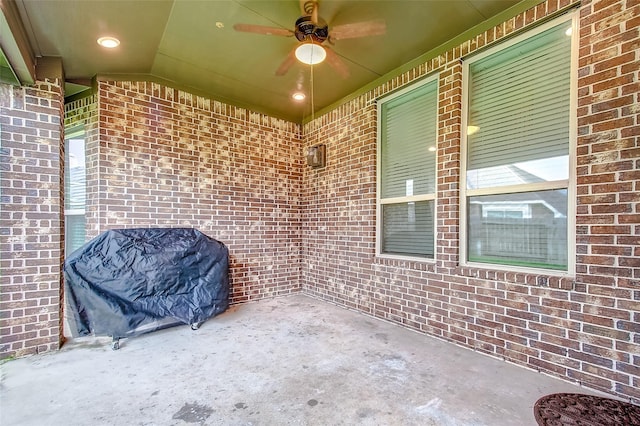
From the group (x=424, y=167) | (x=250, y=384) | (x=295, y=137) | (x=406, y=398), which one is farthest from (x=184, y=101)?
(x=406, y=398)

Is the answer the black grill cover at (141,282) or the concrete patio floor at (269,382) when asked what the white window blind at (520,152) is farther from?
the black grill cover at (141,282)

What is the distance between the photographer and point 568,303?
2250 mm

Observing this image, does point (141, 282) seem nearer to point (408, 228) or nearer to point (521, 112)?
point (408, 228)


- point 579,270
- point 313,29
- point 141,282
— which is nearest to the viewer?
point 579,270

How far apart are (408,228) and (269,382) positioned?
229 cm

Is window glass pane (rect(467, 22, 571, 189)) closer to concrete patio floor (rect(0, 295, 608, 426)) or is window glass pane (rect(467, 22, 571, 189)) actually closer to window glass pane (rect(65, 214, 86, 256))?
concrete patio floor (rect(0, 295, 608, 426))

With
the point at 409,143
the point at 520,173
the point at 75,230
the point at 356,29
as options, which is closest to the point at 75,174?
the point at 75,230

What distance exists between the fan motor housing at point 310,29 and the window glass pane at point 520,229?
6.83 feet

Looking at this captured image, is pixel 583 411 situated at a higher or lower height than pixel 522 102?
lower

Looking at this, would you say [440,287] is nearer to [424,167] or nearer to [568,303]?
[568,303]

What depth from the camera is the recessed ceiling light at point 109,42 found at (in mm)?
2812

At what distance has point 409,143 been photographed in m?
3.65

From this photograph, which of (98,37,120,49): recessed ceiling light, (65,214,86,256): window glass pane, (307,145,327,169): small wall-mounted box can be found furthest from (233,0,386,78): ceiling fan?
(65,214,86,256): window glass pane

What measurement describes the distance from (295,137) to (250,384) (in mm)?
3922
